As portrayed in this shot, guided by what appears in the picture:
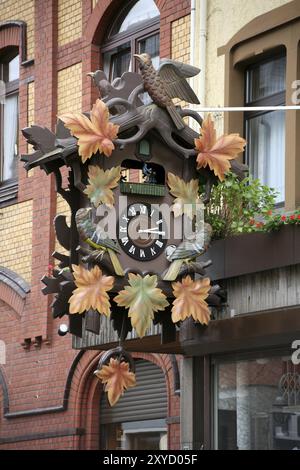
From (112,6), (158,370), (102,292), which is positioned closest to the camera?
(102,292)

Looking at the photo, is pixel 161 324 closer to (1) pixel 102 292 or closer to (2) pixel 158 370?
(1) pixel 102 292

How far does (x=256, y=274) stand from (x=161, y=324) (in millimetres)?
1044

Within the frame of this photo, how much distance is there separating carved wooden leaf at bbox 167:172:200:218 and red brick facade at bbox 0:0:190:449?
436cm

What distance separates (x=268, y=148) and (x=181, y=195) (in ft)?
7.96

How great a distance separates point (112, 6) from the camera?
18391 millimetres

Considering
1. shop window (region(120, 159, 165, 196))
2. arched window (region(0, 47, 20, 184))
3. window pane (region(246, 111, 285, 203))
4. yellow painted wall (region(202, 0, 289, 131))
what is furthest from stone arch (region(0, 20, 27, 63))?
shop window (region(120, 159, 165, 196))

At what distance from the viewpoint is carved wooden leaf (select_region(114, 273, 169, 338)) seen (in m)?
12.5

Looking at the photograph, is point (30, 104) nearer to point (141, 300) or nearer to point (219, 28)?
point (219, 28)

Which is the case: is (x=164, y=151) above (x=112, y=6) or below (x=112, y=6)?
below

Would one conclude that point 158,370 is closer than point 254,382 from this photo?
No

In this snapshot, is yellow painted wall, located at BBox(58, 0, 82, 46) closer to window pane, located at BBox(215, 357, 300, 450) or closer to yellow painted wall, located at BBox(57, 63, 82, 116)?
yellow painted wall, located at BBox(57, 63, 82, 116)

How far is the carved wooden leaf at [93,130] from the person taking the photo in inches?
492

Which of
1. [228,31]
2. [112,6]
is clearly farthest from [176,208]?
[112,6]
